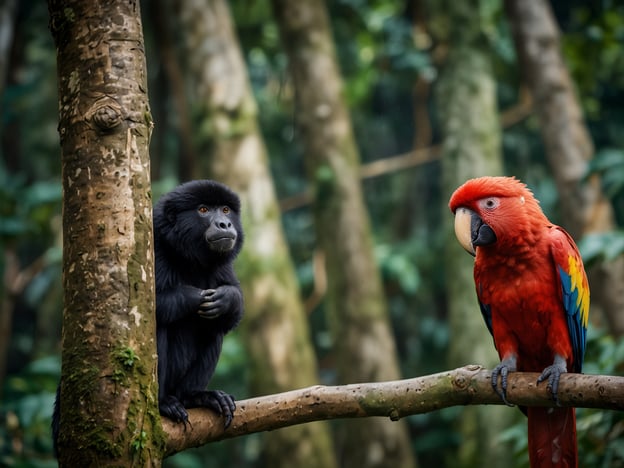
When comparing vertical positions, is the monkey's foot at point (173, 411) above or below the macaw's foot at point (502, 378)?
above

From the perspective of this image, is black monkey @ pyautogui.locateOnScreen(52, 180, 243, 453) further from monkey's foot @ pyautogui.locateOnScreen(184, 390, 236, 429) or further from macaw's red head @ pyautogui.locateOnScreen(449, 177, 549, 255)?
macaw's red head @ pyautogui.locateOnScreen(449, 177, 549, 255)

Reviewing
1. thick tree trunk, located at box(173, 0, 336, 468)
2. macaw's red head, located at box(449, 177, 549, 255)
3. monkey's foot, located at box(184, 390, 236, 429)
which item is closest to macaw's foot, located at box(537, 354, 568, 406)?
macaw's red head, located at box(449, 177, 549, 255)

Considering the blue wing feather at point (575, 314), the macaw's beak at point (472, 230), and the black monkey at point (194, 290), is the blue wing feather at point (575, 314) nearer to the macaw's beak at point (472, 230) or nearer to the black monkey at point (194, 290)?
the macaw's beak at point (472, 230)

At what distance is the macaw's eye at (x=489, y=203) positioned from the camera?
11.0 feet

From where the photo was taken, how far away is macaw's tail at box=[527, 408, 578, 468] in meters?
3.33

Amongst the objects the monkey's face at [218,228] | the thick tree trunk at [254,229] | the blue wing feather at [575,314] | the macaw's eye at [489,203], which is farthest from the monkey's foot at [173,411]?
the thick tree trunk at [254,229]

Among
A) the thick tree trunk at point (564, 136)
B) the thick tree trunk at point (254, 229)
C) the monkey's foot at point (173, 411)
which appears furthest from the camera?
the thick tree trunk at point (254, 229)

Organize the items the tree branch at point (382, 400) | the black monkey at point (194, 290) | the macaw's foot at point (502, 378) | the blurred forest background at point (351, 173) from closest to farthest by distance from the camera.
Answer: the tree branch at point (382, 400) < the macaw's foot at point (502, 378) < the black monkey at point (194, 290) < the blurred forest background at point (351, 173)

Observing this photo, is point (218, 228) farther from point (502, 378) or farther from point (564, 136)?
point (564, 136)

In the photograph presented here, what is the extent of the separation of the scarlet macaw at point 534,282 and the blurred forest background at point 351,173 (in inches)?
20.5

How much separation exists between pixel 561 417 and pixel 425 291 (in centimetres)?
707

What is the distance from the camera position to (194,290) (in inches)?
130

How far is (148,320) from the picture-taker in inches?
97.9

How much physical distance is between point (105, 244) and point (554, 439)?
A: 225 centimetres
